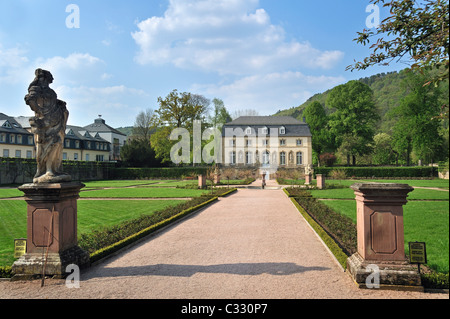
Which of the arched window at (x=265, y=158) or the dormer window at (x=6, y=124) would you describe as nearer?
the dormer window at (x=6, y=124)

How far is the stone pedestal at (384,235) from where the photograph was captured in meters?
4.23

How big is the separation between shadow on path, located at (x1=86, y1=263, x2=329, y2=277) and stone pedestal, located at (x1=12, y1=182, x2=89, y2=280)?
61 cm

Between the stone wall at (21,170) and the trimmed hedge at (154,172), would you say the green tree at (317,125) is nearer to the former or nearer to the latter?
the trimmed hedge at (154,172)

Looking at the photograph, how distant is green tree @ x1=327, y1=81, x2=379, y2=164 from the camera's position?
4597 cm

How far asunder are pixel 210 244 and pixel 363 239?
12.2ft

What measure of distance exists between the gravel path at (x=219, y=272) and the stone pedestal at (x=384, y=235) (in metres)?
0.24

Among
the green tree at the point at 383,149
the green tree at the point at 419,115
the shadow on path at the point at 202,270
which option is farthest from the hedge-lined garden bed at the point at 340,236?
the green tree at the point at 383,149

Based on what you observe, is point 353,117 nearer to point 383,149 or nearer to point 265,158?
point 383,149

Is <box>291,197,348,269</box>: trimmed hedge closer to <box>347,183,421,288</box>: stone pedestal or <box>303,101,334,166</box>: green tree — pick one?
<box>347,183,421,288</box>: stone pedestal

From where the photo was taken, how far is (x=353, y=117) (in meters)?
46.6

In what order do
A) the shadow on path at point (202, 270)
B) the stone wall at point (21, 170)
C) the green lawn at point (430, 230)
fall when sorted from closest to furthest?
the shadow on path at point (202, 270) < the green lawn at point (430, 230) < the stone wall at point (21, 170)

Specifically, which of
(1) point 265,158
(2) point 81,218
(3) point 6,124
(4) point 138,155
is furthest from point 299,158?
(2) point 81,218
